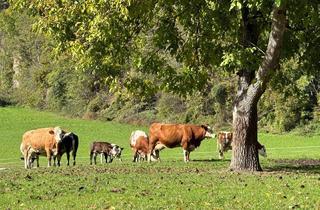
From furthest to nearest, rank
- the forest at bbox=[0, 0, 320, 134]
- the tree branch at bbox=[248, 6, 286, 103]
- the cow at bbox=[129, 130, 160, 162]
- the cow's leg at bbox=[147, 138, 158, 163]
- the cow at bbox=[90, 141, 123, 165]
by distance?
the cow at bbox=[90, 141, 123, 165], the cow at bbox=[129, 130, 160, 162], the cow's leg at bbox=[147, 138, 158, 163], the forest at bbox=[0, 0, 320, 134], the tree branch at bbox=[248, 6, 286, 103]

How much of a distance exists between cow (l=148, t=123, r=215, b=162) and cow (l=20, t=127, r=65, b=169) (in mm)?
4021

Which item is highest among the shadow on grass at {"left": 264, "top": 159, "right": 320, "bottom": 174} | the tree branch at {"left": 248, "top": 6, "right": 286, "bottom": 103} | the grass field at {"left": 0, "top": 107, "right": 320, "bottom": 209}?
the tree branch at {"left": 248, "top": 6, "right": 286, "bottom": 103}

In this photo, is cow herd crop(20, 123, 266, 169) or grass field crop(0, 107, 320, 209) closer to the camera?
grass field crop(0, 107, 320, 209)

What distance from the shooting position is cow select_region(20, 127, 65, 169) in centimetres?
2728

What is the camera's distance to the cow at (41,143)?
27281 mm

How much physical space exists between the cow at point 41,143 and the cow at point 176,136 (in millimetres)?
4021

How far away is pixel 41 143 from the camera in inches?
1086

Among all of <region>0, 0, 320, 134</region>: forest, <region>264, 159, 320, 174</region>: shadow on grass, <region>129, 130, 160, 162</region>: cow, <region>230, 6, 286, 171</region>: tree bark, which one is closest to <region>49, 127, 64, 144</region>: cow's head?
<region>129, 130, 160, 162</region>: cow

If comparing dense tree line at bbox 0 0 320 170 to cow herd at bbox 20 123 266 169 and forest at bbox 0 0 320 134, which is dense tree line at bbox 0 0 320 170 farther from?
cow herd at bbox 20 123 266 169

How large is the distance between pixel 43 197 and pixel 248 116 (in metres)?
7.35

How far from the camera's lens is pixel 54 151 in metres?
27.4

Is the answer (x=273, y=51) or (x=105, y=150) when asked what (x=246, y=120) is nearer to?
(x=273, y=51)

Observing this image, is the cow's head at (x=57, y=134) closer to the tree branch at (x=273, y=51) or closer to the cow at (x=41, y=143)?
the cow at (x=41, y=143)

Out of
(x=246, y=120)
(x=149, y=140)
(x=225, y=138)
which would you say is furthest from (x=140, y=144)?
(x=246, y=120)
